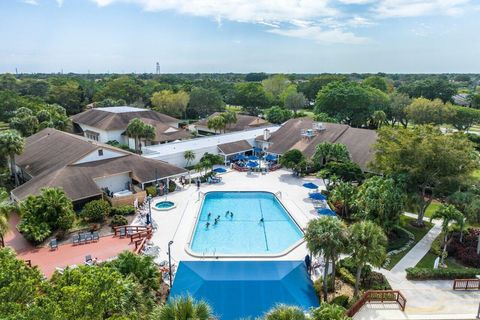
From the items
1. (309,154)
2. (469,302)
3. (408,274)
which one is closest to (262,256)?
(408,274)

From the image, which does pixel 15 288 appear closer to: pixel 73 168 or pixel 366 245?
pixel 366 245

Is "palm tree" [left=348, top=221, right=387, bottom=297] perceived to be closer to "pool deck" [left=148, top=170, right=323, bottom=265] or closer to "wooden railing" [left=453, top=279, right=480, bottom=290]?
"wooden railing" [left=453, top=279, right=480, bottom=290]

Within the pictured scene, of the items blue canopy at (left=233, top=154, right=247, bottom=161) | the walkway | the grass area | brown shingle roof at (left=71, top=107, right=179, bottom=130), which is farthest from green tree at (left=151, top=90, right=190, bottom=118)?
the walkway

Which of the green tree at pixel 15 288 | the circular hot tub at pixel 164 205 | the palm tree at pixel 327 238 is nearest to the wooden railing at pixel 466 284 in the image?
the palm tree at pixel 327 238

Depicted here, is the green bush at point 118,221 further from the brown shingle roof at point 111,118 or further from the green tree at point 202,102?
the green tree at point 202,102

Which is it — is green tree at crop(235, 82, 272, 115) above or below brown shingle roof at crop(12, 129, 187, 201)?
above

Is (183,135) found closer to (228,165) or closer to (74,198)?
(228,165)

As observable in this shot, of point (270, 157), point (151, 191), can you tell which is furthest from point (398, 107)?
point (151, 191)
